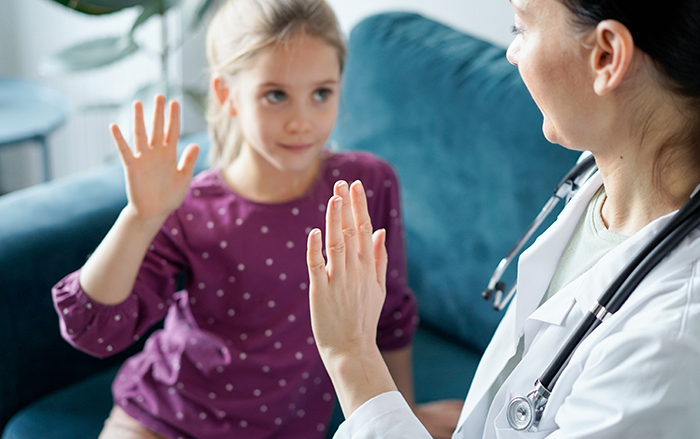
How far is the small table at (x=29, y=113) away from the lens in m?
2.32

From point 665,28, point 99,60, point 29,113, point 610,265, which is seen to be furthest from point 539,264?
point 29,113

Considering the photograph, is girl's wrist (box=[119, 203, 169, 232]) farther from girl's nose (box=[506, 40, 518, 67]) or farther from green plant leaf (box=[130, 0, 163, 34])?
green plant leaf (box=[130, 0, 163, 34])

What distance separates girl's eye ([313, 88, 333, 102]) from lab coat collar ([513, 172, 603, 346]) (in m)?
0.50

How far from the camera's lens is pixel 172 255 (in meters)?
1.30

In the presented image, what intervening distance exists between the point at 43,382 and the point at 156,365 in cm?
33

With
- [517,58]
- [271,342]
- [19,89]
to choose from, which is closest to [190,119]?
[19,89]

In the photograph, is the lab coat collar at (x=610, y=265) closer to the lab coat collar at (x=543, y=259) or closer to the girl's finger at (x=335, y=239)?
the lab coat collar at (x=543, y=259)

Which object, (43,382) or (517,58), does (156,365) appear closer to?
(43,382)

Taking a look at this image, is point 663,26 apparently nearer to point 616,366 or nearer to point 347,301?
point 616,366

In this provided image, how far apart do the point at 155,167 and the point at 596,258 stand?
699 millimetres

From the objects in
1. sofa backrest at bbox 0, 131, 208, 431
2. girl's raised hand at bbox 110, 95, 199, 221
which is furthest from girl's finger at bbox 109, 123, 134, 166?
sofa backrest at bbox 0, 131, 208, 431

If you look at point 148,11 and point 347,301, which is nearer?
point 347,301

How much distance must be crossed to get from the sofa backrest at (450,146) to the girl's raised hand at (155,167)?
67 centimetres

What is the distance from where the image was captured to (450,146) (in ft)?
5.32
